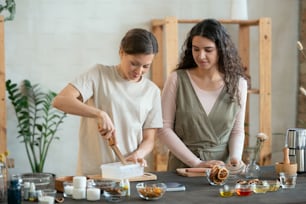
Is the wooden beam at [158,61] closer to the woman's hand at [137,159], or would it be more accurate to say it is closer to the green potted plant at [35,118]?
the green potted plant at [35,118]

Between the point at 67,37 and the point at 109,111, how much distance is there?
203 centimetres

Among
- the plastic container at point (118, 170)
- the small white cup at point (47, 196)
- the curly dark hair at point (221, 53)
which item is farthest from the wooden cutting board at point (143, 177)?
the curly dark hair at point (221, 53)

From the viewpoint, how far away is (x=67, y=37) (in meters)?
4.88

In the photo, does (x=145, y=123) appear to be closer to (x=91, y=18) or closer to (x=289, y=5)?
(x=91, y=18)

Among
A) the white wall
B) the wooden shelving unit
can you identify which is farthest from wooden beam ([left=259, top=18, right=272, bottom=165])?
the white wall

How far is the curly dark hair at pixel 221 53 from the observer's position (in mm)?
3281

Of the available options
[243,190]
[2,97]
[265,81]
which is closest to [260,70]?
[265,81]

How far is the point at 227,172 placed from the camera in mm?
2785

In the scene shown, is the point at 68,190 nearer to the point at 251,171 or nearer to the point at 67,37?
the point at 251,171

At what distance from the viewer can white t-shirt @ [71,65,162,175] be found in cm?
296

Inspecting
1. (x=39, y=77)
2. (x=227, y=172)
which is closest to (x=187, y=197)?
(x=227, y=172)

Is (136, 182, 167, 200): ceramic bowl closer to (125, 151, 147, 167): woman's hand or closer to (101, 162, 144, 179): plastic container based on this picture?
(101, 162, 144, 179): plastic container

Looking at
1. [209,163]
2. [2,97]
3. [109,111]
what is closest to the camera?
[109,111]

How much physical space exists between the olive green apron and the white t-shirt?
32 centimetres
